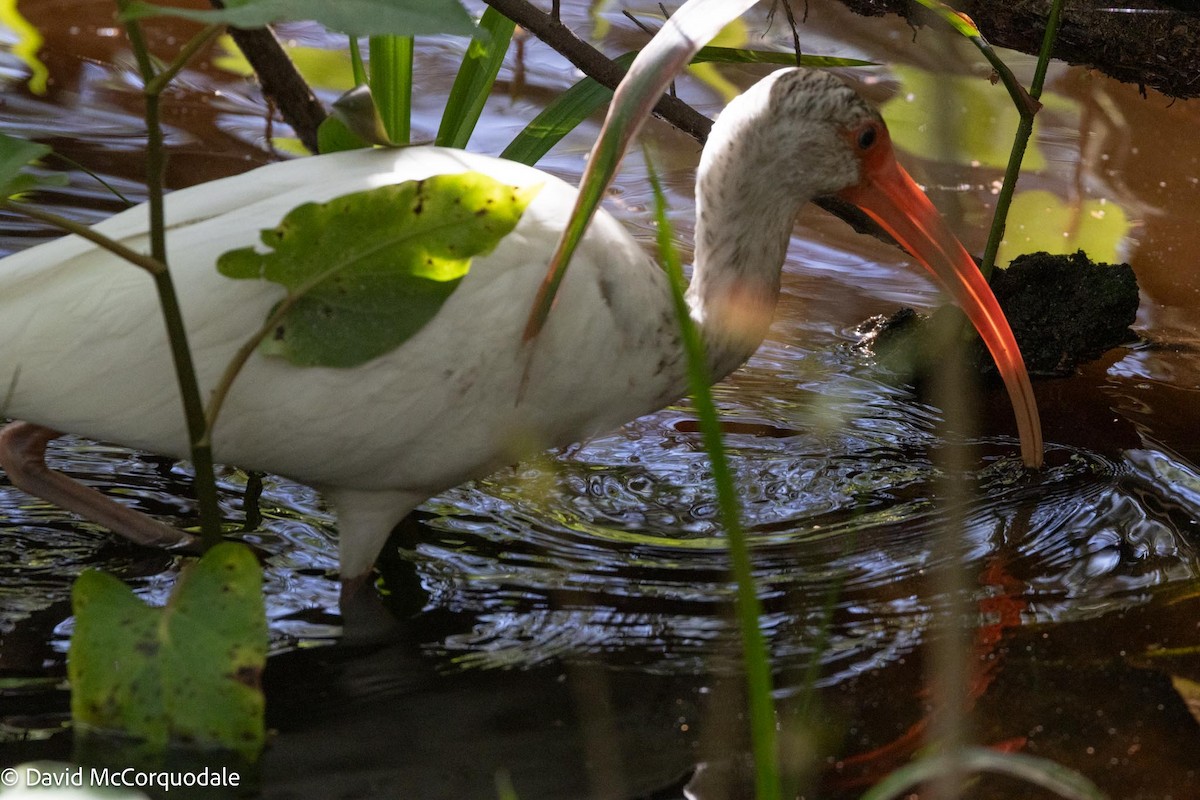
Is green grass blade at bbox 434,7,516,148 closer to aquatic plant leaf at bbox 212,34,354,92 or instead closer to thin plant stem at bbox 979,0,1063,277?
thin plant stem at bbox 979,0,1063,277

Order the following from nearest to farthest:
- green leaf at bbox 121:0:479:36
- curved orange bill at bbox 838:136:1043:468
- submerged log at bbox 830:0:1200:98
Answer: green leaf at bbox 121:0:479:36
curved orange bill at bbox 838:136:1043:468
submerged log at bbox 830:0:1200:98

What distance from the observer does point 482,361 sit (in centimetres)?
229

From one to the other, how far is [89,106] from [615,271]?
9.84 ft

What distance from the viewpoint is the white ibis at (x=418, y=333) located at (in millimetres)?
2223

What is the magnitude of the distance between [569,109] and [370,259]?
4.45 feet

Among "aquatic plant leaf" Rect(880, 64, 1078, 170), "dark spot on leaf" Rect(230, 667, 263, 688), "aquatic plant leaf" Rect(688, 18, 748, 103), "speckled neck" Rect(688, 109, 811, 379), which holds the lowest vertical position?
"dark spot on leaf" Rect(230, 667, 263, 688)

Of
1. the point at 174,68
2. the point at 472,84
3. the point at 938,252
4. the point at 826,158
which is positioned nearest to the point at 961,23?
the point at 826,158

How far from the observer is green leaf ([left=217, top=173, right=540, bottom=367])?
189 centimetres

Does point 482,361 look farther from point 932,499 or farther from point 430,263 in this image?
point 932,499

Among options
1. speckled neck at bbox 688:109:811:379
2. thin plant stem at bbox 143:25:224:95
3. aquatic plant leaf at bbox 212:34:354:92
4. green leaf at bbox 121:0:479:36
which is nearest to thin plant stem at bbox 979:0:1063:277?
speckled neck at bbox 688:109:811:379

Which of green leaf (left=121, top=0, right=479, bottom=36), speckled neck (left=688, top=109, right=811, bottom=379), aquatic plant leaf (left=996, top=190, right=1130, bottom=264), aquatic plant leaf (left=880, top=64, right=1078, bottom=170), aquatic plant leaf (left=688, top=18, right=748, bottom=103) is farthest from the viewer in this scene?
aquatic plant leaf (left=688, top=18, right=748, bottom=103)

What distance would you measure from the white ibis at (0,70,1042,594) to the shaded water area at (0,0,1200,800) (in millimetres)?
252

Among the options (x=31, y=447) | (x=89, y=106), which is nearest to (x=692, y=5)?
(x=31, y=447)

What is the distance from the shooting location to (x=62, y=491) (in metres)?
2.60
